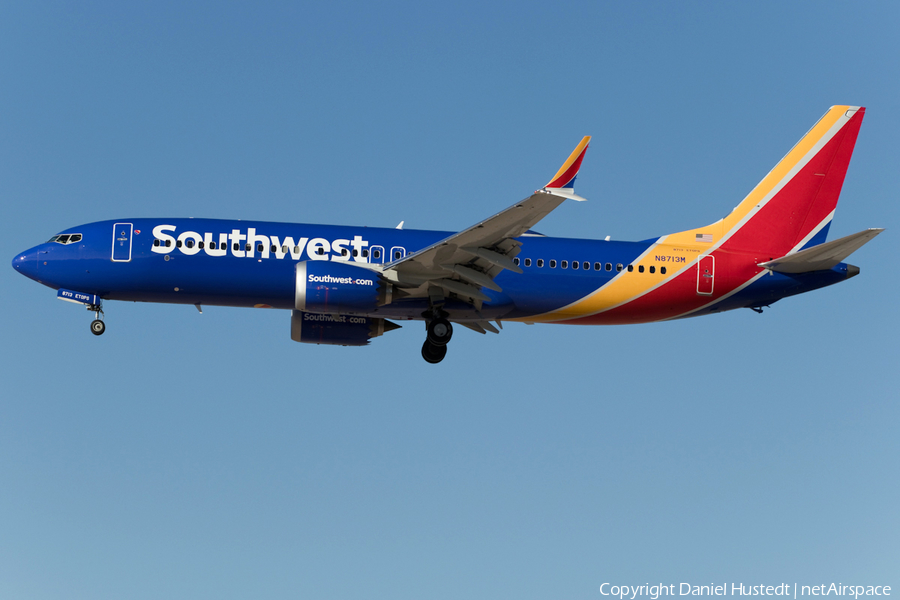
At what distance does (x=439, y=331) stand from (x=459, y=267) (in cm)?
307

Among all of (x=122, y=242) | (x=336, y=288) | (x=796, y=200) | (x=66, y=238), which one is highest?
(x=796, y=200)

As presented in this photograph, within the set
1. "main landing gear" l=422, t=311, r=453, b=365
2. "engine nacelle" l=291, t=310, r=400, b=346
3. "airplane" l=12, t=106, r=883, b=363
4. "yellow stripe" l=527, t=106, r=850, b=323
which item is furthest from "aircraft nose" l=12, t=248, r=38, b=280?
"yellow stripe" l=527, t=106, r=850, b=323

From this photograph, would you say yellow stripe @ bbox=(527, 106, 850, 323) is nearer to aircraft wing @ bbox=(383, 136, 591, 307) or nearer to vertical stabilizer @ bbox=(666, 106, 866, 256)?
vertical stabilizer @ bbox=(666, 106, 866, 256)

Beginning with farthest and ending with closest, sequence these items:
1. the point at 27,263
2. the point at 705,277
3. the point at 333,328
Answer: the point at 333,328 → the point at 705,277 → the point at 27,263

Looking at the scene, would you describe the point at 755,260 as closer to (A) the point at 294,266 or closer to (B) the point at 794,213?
(B) the point at 794,213

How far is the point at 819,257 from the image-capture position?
35969mm

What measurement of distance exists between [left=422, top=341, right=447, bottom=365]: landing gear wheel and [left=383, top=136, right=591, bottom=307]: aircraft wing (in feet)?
7.17

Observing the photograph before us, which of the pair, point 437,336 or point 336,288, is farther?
point 437,336

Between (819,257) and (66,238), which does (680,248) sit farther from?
(66,238)

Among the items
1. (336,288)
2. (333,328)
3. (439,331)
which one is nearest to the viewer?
(336,288)

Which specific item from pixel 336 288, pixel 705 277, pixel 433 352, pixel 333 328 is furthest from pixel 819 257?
pixel 333 328

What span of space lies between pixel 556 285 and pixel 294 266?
922 cm

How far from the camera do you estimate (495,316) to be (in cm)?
3681

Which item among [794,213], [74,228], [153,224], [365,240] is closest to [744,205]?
[794,213]
